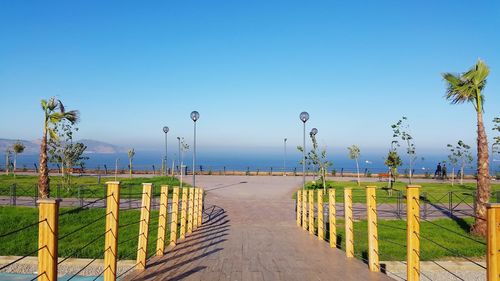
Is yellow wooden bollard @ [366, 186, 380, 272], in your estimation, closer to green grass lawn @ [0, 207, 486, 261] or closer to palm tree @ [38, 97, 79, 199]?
green grass lawn @ [0, 207, 486, 261]

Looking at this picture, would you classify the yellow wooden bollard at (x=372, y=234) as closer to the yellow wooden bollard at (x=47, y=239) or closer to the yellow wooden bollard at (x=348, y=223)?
the yellow wooden bollard at (x=348, y=223)

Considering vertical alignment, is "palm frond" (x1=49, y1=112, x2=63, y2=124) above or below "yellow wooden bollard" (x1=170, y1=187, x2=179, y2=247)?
above

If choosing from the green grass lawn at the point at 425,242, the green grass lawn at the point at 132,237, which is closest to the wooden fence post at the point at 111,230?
the green grass lawn at the point at 132,237

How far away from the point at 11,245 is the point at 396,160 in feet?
65.9

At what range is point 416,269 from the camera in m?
5.44

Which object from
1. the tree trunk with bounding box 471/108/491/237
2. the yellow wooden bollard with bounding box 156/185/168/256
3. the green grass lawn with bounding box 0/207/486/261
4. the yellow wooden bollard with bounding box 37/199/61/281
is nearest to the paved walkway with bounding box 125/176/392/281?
the yellow wooden bollard with bounding box 156/185/168/256

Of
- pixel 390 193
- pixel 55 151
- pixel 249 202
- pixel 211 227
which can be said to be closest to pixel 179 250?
pixel 211 227

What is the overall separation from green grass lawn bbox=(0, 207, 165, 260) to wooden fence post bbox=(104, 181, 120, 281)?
4756mm

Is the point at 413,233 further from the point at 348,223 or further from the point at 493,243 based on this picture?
the point at 348,223

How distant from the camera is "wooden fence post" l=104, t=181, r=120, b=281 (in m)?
5.13

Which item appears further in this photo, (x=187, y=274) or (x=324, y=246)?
(x=324, y=246)

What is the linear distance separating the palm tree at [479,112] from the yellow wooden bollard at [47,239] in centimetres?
1240

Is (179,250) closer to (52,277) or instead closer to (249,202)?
(52,277)

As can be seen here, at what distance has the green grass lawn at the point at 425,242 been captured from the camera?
11.2 m
